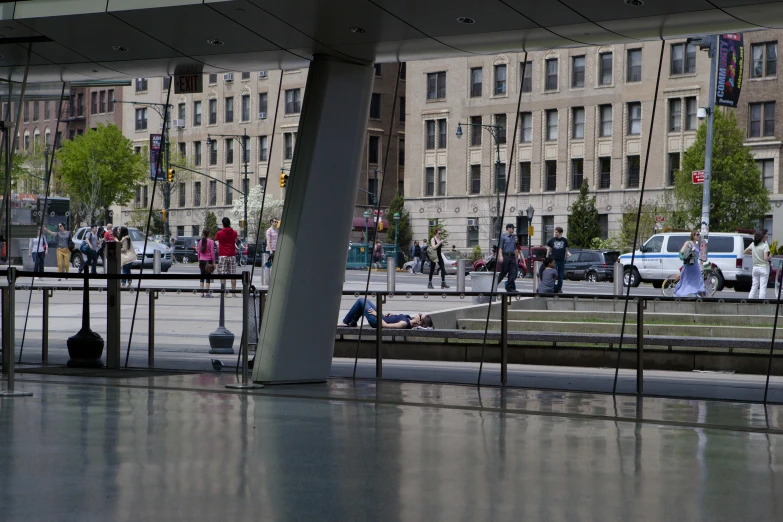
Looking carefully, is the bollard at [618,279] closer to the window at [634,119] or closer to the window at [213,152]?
the window at [634,119]

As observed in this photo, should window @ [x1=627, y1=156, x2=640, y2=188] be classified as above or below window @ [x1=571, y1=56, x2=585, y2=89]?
below

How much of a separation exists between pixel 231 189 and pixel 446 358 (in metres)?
4.16

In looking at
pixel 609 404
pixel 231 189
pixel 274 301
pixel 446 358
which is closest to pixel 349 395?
pixel 274 301

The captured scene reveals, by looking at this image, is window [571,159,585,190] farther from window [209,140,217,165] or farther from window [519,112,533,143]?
window [209,140,217,165]

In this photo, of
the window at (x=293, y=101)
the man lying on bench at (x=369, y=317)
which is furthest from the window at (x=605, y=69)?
the man lying on bench at (x=369, y=317)

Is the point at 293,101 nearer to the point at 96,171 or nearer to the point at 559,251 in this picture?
the point at 559,251

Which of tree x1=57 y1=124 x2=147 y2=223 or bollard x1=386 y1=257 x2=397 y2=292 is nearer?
bollard x1=386 y1=257 x2=397 y2=292

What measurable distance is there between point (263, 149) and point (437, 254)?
2781 millimetres

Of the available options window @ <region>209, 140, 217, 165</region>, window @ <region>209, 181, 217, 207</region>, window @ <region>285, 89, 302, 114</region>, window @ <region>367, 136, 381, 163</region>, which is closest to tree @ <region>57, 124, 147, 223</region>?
window @ <region>209, 181, 217, 207</region>

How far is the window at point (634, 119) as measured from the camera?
13.5 meters

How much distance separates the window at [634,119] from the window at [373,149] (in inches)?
126

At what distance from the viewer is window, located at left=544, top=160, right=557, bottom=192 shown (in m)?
14.4

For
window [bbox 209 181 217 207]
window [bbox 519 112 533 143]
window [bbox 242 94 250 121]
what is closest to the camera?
window [bbox 519 112 533 143]

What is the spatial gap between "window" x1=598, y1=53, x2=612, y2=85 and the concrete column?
290cm
